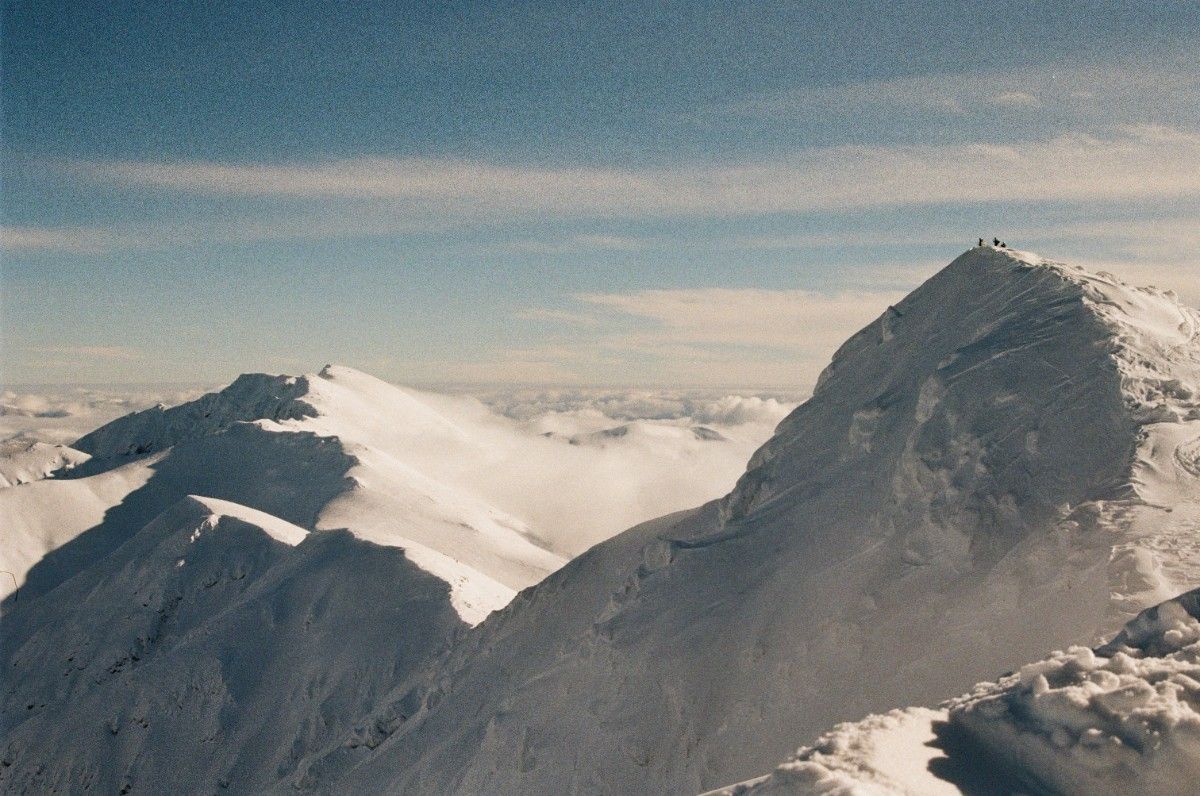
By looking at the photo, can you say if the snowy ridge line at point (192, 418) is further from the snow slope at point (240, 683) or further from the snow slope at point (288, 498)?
the snow slope at point (240, 683)

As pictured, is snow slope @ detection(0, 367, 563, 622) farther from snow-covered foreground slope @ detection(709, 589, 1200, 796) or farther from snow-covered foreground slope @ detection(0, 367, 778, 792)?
snow-covered foreground slope @ detection(709, 589, 1200, 796)

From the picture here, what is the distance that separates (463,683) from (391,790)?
14.0 ft

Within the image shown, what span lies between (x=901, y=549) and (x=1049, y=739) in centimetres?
988

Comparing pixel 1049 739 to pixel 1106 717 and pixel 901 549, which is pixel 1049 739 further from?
pixel 901 549

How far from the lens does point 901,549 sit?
18953mm

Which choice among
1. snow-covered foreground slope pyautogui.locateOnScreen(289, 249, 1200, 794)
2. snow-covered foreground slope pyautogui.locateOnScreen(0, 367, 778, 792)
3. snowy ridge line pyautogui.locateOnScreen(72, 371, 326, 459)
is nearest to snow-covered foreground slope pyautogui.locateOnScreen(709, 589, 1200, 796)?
snow-covered foreground slope pyautogui.locateOnScreen(289, 249, 1200, 794)

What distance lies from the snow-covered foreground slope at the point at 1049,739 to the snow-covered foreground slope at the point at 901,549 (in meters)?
4.50

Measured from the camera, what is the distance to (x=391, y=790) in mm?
27703

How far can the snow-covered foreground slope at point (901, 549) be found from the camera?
1593 centimetres

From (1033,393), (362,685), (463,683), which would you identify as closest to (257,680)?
(362,685)

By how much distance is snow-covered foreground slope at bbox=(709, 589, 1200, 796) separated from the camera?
8.52 metres

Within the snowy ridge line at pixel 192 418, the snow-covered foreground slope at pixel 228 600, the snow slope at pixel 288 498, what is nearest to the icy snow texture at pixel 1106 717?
the snow-covered foreground slope at pixel 228 600

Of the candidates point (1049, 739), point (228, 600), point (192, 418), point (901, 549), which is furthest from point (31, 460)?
point (1049, 739)

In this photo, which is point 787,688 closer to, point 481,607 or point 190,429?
point 481,607
